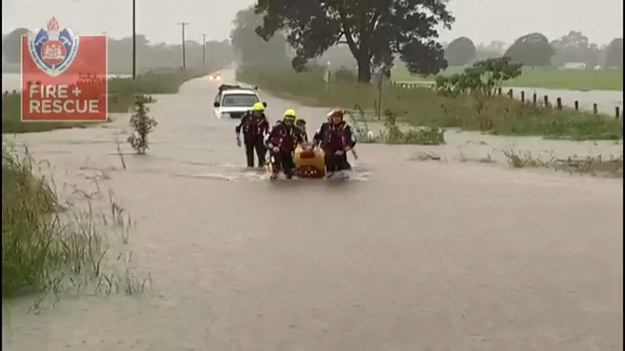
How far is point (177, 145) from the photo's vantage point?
847 inches

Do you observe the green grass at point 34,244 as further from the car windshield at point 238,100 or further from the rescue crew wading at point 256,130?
the car windshield at point 238,100

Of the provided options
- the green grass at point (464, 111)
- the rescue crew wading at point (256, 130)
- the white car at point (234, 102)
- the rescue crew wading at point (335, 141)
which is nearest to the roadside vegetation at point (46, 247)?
the rescue crew wading at point (335, 141)

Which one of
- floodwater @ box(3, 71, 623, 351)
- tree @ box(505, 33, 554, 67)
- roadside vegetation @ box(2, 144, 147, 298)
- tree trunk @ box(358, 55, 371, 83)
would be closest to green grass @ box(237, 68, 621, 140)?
tree trunk @ box(358, 55, 371, 83)

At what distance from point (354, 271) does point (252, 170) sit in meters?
8.06

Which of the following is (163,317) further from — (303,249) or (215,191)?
(215,191)

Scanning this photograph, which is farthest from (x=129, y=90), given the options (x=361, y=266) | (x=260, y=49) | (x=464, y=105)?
(x=361, y=266)

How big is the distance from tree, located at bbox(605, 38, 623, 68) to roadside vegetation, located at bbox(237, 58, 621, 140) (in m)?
11.0

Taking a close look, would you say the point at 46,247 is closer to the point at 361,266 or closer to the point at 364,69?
the point at 361,266

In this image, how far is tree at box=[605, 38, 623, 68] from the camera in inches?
162

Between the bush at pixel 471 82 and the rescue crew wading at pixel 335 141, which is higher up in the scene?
the bush at pixel 471 82

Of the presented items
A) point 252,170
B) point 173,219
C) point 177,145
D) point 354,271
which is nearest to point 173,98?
point 177,145

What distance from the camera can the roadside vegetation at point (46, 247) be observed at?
681cm

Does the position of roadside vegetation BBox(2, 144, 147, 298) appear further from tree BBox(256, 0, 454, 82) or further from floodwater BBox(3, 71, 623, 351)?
tree BBox(256, 0, 454, 82)

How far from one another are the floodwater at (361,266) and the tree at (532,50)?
85 centimetres
